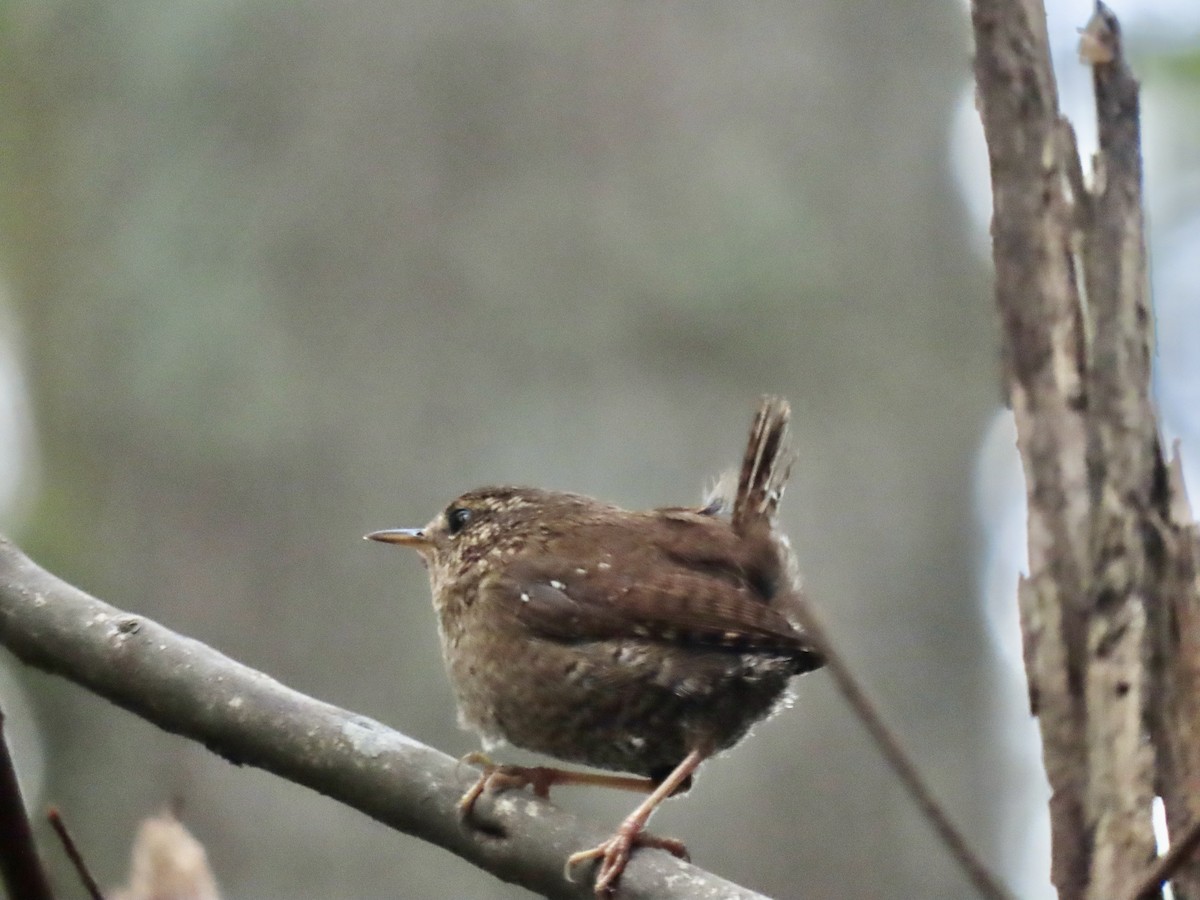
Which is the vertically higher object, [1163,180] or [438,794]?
[1163,180]

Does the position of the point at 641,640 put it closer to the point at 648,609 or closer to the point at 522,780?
the point at 648,609

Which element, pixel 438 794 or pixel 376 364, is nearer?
pixel 438 794

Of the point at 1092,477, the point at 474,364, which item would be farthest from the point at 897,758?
the point at 474,364

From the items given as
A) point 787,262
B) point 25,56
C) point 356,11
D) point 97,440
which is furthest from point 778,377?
point 25,56

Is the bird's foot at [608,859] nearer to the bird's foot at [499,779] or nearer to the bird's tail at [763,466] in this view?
the bird's foot at [499,779]

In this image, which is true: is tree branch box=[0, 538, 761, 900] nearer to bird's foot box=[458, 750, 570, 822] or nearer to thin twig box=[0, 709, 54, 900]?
bird's foot box=[458, 750, 570, 822]

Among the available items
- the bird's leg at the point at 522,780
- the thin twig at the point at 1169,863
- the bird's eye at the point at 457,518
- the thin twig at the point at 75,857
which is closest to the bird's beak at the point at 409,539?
the bird's eye at the point at 457,518

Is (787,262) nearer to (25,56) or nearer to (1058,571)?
(25,56)
